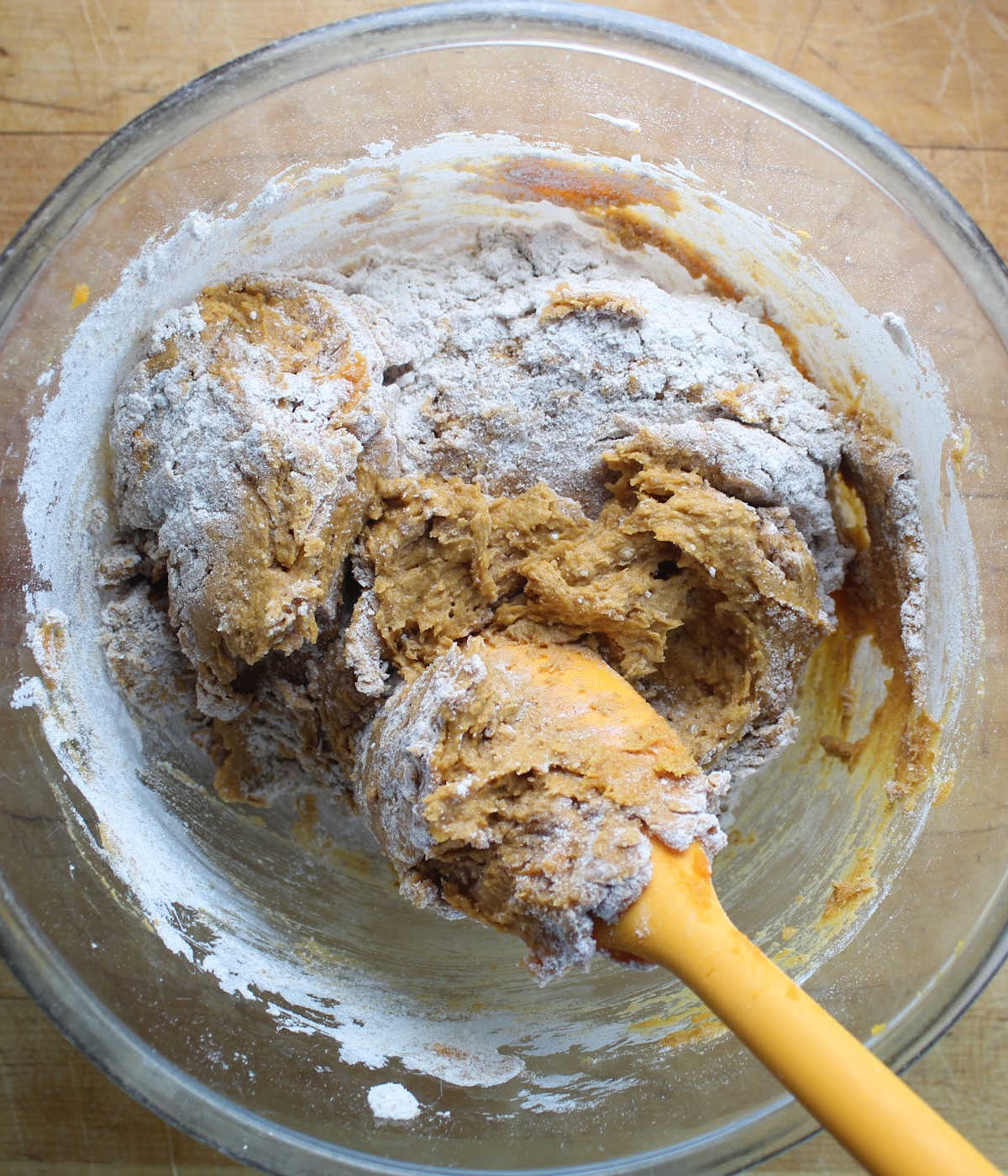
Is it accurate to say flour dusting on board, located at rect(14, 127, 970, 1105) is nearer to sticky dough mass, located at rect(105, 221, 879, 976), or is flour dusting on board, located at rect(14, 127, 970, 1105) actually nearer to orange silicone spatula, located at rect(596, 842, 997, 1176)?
sticky dough mass, located at rect(105, 221, 879, 976)

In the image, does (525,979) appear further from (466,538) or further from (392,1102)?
(466,538)

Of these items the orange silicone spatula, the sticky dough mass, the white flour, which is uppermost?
the sticky dough mass

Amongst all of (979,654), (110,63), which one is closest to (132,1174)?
(979,654)

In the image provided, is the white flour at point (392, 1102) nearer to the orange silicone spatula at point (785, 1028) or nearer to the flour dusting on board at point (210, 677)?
the flour dusting on board at point (210, 677)

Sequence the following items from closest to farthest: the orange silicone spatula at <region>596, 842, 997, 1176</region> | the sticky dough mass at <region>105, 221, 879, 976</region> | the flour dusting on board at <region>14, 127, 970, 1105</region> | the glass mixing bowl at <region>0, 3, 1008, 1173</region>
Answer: the orange silicone spatula at <region>596, 842, 997, 1176</region>
the sticky dough mass at <region>105, 221, 879, 976</region>
the glass mixing bowl at <region>0, 3, 1008, 1173</region>
the flour dusting on board at <region>14, 127, 970, 1105</region>

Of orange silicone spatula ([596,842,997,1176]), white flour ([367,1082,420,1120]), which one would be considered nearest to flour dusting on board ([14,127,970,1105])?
white flour ([367,1082,420,1120])

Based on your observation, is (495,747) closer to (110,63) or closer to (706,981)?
(706,981)
